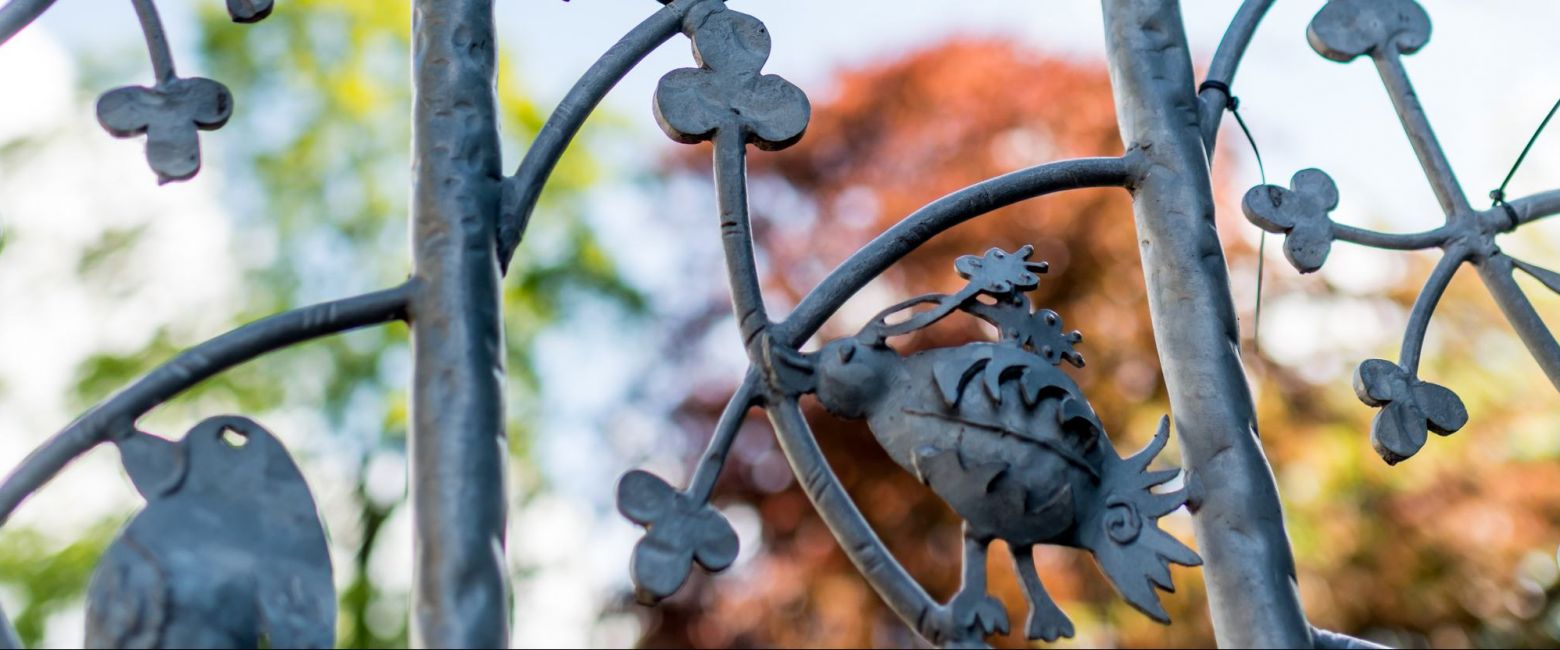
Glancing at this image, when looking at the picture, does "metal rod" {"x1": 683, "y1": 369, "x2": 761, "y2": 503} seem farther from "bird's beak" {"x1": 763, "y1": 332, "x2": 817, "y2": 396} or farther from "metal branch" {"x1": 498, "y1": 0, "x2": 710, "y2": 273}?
"metal branch" {"x1": 498, "y1": 0, "x2": 710, "y2": 273}

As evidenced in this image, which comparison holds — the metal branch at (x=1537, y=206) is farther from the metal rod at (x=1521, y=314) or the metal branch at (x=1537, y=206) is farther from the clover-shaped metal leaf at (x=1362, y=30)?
the clover-shaped metal leaf at (x=1362, y=30)

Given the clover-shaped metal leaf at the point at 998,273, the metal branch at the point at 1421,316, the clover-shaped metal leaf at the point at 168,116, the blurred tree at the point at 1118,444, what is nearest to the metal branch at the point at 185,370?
the clover-shaped metal leaf at the point at 168,116

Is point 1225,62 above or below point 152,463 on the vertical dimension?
above

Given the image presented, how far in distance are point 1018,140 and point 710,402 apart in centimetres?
210

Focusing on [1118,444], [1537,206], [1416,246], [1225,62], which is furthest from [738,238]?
[1118,444]

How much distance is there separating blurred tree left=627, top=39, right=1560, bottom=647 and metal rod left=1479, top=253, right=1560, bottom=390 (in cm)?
543

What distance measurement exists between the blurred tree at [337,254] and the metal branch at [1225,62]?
5217mm

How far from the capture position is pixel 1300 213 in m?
1.28

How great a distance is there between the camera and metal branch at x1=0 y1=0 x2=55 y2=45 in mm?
1145

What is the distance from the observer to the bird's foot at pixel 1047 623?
38.6 inches

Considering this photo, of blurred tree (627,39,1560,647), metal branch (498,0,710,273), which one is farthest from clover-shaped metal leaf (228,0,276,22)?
blurred tree (627,39,1560,647)

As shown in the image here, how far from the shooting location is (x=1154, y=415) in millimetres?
7078

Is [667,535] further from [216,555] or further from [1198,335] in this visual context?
[1198,335]

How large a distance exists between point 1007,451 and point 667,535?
9.5 inches
